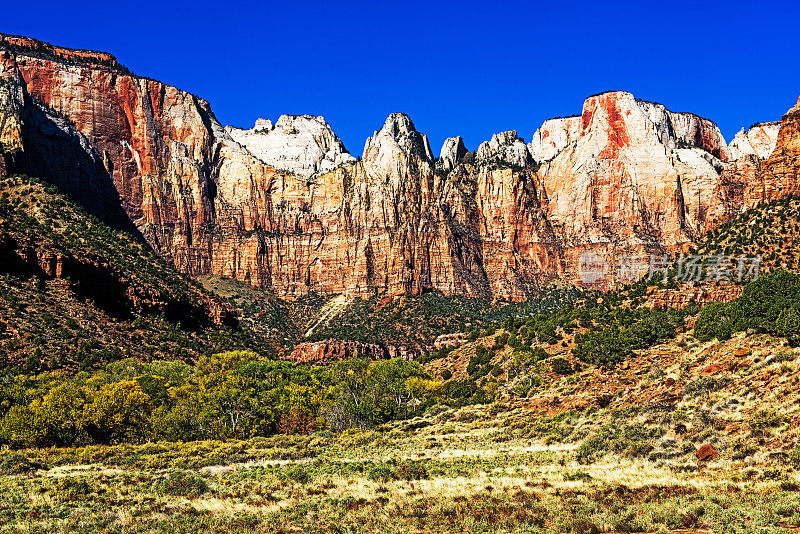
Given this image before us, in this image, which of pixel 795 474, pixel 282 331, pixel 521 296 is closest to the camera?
pixel 795 474

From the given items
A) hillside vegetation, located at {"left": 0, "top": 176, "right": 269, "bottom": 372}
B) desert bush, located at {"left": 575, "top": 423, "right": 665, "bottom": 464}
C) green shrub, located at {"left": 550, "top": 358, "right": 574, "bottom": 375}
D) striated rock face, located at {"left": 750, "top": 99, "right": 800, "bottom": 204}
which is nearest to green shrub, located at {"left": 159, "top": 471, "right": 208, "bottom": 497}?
desert bush, located at {"left": 575, "top": 423, "right": 665, "bottom": 464}

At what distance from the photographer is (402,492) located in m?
29.0

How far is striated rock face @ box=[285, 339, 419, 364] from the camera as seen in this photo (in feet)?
434

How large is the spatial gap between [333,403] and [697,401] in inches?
1445

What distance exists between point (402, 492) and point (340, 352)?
346 ft

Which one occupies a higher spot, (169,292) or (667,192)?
(667,192)

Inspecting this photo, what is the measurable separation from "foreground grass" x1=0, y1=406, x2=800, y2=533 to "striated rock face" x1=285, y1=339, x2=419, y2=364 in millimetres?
88426

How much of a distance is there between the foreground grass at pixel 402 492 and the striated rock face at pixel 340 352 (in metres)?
88.4

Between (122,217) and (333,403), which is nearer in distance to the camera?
(333,403)

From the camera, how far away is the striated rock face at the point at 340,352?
132250 mm

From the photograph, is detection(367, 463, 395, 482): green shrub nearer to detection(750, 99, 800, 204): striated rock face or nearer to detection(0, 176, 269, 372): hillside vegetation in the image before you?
detection(0, 176, 269, 372): hillside vegetation

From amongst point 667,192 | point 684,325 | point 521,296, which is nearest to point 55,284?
point 684,325

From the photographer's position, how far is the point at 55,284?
295ft

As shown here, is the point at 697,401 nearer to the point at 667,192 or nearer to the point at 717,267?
the point at 717,267
